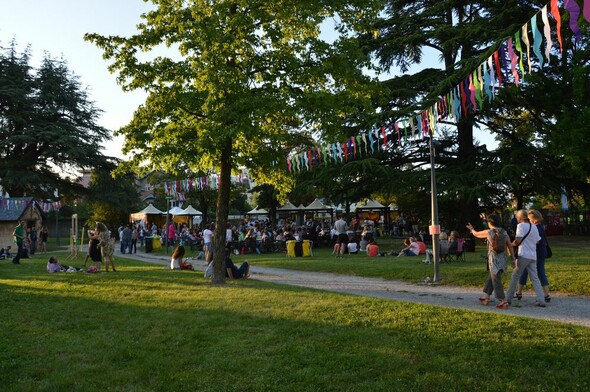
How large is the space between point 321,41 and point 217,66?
2.64 metres

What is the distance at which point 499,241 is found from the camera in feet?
29.7

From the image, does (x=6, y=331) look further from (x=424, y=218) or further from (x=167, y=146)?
(x=424, y=218)

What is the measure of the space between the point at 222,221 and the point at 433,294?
5.62m

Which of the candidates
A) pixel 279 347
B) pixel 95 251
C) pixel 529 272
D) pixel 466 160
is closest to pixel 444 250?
pixel 529 272

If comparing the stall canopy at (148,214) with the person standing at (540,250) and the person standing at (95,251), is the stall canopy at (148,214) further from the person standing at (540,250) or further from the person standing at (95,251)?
the person standing at (540,250)

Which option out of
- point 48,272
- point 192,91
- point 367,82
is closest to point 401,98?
point 367,82

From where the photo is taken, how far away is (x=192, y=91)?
12.1 m

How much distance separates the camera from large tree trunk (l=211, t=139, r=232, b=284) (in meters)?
13.0

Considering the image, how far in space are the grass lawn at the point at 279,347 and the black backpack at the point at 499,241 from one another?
165 cm

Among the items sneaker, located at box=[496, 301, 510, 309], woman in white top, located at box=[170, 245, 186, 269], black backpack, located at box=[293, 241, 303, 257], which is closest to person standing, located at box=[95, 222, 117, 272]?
woman in white top, located at box=[170, 245, 186, 269]

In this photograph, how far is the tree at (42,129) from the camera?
39.0 metres

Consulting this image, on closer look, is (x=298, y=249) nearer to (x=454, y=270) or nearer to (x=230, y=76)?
(x=454, y=270)

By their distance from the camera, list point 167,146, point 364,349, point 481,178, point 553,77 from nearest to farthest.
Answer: point 364,349
point 167,146
point 481,178
point 553,77

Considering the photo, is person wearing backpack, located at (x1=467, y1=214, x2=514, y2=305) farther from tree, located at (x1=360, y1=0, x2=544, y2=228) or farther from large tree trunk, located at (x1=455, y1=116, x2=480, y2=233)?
large tree trunk, located at (x1=455, y1=116, x2=480, y2=233)
